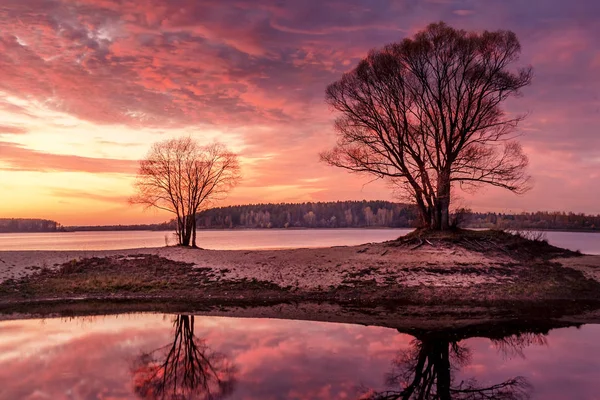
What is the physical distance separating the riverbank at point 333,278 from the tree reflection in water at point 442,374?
493 centimetres

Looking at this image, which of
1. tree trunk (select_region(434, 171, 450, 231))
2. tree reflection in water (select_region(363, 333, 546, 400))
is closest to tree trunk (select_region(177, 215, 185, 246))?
tree trunk (select_region(434, 171, 450, 231))

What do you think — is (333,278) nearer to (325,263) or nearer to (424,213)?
(325,263)

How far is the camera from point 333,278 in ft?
77.5

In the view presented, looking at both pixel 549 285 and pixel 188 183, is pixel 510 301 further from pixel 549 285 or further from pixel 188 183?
pixel 188 183

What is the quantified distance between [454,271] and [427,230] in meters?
8.68

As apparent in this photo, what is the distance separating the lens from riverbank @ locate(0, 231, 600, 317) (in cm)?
2038

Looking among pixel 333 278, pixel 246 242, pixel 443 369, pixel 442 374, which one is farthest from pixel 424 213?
pixel 246 242

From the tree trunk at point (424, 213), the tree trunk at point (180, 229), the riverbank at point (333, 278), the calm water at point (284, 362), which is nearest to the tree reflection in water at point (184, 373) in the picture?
the calm water at point (284, 362)

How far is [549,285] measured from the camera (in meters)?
22.1

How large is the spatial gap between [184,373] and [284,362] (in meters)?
2.36

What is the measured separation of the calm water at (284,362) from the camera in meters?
9.22

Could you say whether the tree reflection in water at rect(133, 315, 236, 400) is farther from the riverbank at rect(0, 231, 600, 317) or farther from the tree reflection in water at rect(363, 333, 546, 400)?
the riverbank at rect(0, 231, 600, 317)

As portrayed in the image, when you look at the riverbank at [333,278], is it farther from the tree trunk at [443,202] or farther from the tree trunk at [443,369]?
the tree trunk at [443,369]

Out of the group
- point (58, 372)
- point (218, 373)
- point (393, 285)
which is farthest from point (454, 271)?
point (58, 372)
